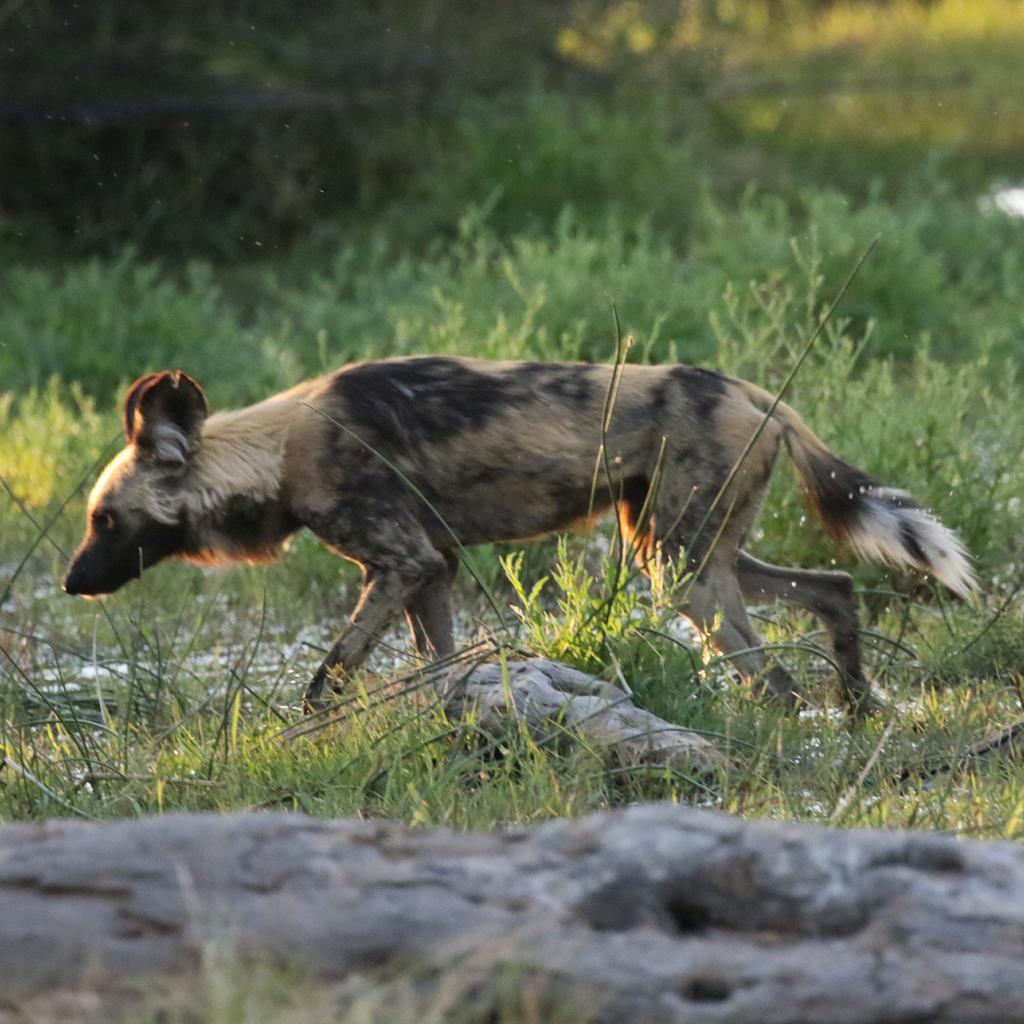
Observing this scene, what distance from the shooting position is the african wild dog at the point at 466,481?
4.20 m

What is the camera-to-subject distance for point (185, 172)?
1058cm

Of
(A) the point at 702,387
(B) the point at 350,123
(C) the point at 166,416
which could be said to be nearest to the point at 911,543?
(A) the point at 702,387

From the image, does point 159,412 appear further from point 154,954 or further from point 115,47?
point 115,47

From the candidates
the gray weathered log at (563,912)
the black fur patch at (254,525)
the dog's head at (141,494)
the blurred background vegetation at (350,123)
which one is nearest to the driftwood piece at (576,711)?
the black fur patch at (254,525)

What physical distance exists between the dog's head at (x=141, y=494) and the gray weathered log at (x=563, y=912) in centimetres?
235

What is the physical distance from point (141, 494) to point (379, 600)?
61cm

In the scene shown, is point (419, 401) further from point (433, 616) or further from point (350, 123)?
point (350, 123)

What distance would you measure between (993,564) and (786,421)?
1.06 meters

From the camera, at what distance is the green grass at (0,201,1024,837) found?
3295mm

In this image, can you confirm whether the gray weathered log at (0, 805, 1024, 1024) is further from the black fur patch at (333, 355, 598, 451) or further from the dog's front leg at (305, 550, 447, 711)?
the black fur patch at (333, 355, 598, 451)

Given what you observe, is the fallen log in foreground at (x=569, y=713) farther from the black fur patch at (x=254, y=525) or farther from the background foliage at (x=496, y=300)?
the black fur patch at (x=254, y=525)

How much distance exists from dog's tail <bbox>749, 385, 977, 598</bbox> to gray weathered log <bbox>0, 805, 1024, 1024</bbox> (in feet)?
7.51

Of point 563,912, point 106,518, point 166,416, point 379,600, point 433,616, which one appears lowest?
point 433,616

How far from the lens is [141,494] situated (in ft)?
14.3
